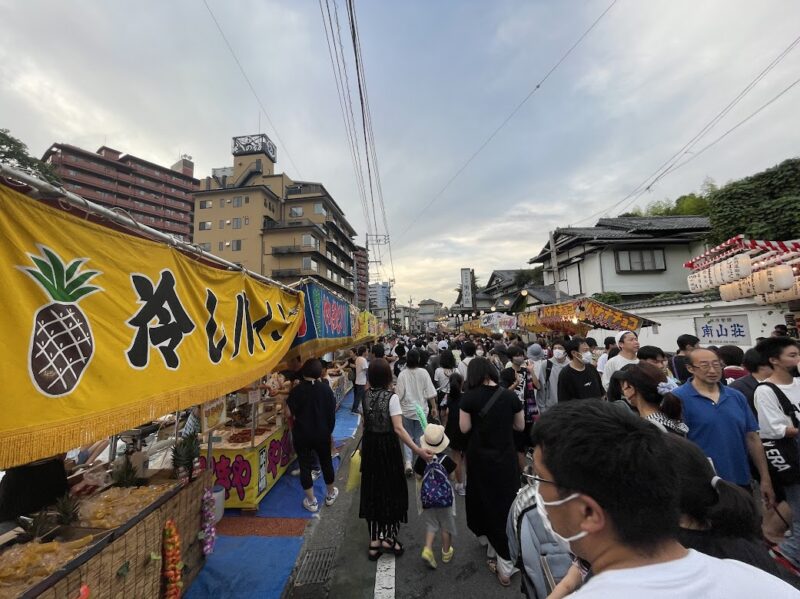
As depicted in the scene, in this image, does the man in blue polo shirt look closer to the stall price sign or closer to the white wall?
the white wall

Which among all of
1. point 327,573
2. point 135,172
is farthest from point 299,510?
point 135,172

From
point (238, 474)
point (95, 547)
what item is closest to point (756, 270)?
point (238, 474)

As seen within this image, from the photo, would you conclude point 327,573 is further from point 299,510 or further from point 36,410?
point 36,410

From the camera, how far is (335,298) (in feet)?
26.8

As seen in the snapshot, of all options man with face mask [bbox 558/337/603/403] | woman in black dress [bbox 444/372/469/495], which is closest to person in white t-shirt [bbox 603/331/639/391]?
man with face mask [bbox 558/337/603/403]

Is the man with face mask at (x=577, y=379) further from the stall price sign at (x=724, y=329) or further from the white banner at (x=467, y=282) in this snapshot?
the white banner at (x=467, y=282)

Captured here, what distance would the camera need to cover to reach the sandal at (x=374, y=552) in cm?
378

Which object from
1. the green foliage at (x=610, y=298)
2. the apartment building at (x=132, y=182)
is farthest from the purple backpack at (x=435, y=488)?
the apartment building at (x=132, y=182)

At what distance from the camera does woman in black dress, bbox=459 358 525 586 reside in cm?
340

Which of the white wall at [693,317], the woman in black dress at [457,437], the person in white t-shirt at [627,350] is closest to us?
the woman in black dress at [457,437]

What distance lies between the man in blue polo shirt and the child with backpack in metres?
2.34

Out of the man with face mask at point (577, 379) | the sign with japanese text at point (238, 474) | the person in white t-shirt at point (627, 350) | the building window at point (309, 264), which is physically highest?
the building window at point (309, 264)

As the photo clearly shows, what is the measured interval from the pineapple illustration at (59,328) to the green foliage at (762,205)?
20787mm

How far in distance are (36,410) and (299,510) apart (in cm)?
423
